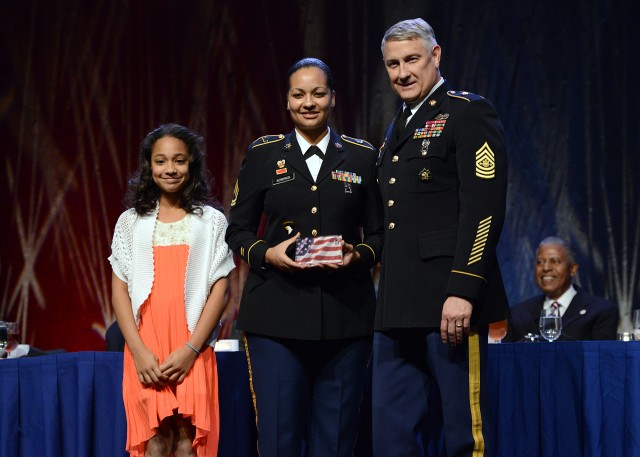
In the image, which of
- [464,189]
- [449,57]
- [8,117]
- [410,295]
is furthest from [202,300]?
[8,117]

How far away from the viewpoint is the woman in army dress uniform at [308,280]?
9.37ft

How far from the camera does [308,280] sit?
9.61 ft

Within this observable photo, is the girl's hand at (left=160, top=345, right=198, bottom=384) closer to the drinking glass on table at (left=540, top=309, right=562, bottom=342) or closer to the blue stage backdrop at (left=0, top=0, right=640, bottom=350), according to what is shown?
the drinking glass on table at (left=540, top=309, right=562, bottom=342)

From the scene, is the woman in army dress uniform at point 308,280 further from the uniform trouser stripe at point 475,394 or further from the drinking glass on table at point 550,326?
the drinking glass on table at point 550,326

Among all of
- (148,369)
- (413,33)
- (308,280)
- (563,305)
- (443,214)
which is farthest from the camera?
(563,305)

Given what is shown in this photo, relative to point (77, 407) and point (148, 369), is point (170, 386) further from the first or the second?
point (77, 407)

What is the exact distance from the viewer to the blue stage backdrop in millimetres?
5891

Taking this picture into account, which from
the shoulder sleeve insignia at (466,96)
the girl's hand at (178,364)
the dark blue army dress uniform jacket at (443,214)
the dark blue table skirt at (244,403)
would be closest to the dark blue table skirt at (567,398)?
the dark blue table skirt at (244,403)

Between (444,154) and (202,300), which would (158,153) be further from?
(444,154)

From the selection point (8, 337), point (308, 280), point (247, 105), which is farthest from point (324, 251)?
point (247, 105)

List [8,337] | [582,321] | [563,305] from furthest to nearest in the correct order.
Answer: [563,305], [582,321], [8,337]

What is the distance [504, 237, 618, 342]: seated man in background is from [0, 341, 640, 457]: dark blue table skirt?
1835 mm

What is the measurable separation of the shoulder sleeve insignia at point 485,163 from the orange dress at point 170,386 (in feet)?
3.76

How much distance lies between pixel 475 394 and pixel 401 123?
35.1 inches
